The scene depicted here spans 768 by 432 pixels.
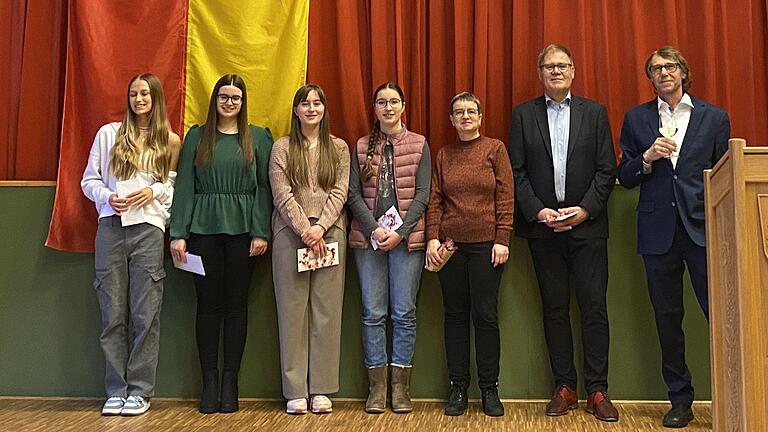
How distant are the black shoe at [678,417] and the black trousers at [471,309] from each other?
2.39ft

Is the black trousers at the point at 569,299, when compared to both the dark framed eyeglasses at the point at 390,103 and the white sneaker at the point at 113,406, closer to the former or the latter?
the dark framed eyeglasses at the point at 390,103

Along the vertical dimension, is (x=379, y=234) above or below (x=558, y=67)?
below

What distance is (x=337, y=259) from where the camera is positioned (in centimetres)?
378

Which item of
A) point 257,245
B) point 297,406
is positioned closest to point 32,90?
point 257,245

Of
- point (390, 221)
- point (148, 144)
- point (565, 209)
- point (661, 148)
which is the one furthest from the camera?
point (148, 144)

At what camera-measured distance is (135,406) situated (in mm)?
3703

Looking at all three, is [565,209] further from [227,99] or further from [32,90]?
[32,90]

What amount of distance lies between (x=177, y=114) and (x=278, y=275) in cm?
99

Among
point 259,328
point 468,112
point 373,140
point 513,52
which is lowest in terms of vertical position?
point 259,328

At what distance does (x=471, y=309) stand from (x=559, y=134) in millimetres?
880

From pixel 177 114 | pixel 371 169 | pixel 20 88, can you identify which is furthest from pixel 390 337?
pixel 20 88

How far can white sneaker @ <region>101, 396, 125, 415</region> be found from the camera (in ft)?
12.1

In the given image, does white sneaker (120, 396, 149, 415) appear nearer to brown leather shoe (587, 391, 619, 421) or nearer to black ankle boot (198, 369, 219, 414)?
black ankle boot (198, 369, 219, 414)

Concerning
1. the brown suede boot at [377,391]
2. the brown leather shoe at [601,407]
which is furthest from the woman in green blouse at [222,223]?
the brown leather shoe at [601,407]
